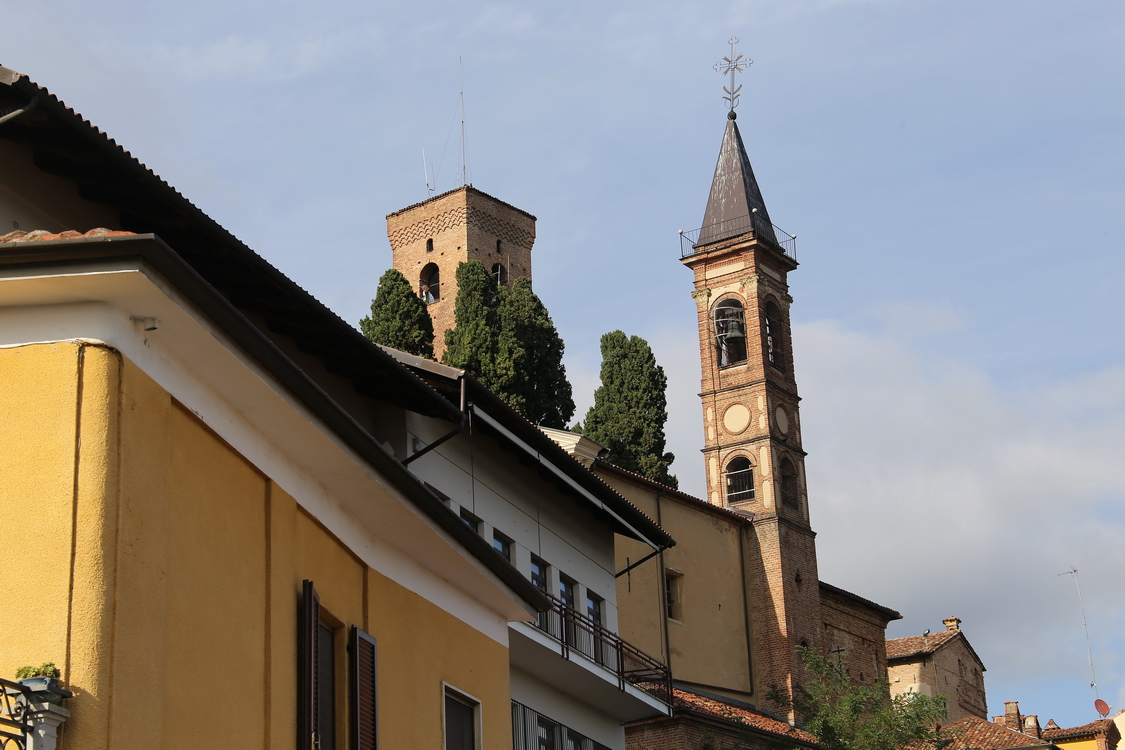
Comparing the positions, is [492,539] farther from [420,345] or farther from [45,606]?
[420,345]

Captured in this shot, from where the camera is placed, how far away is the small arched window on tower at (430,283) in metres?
65.7

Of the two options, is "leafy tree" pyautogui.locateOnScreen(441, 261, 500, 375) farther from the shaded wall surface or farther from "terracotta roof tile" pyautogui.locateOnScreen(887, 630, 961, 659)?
the shaded wall surface

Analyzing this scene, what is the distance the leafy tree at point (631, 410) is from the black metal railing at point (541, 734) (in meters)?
22.6

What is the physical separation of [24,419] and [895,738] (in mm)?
22947

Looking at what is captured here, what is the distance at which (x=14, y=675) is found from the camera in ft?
20.2

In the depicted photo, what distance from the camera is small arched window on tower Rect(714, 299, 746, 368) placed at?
49094mm

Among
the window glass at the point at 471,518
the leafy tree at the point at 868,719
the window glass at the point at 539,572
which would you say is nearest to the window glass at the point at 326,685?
the window glass at the point at 471,518

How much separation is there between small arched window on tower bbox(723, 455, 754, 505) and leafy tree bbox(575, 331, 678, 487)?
110 inches

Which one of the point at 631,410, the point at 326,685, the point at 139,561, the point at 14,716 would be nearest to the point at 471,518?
the point at 326,685

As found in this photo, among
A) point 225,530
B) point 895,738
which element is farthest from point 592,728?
point 225,530

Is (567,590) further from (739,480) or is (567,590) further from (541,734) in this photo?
(739,480)

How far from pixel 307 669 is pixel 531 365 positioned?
40.1 meters

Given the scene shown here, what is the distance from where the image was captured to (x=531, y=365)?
4844cm

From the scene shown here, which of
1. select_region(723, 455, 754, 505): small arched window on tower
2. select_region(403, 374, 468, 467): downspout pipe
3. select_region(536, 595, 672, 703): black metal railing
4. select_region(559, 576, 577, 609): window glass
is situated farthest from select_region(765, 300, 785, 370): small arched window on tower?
select_region(403, 374, 468, 467): downspout pipe
